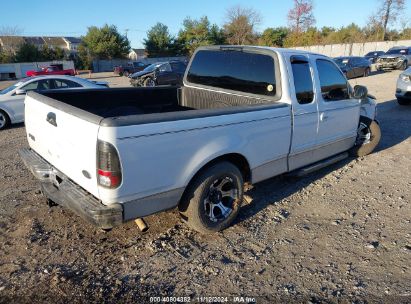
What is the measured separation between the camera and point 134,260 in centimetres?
332

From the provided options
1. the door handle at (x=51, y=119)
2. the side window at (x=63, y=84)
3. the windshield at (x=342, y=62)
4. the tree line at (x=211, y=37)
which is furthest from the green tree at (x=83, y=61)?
the door handle at (x=51, y=119)

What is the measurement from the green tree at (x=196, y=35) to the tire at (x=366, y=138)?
6068cm

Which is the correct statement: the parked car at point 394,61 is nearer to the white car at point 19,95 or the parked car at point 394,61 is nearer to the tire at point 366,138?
the tire at point 366,138

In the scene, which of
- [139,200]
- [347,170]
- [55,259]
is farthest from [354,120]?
[55,259]

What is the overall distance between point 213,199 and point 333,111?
93.2 inches

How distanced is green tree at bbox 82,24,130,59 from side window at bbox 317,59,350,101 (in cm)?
5826

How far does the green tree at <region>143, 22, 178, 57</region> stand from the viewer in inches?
2467

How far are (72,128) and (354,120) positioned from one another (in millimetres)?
4363

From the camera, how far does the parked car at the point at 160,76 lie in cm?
2053

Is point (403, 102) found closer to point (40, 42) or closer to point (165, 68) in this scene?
point (165, 68)

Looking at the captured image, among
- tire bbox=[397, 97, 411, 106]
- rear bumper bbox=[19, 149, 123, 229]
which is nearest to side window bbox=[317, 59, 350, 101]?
rear bumper bbox=[19, 149, 123, 229]

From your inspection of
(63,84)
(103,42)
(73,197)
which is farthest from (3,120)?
(103,42)

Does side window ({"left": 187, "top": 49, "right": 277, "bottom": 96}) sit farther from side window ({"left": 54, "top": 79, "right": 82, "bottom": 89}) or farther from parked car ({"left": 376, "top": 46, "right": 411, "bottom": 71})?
parked car ({"left": 376, "top": 46, "right": 411, "bottom": 71})

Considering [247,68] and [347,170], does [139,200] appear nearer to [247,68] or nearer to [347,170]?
[247,68]
